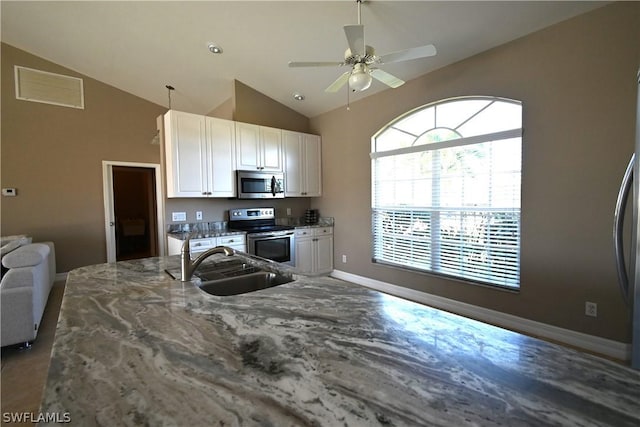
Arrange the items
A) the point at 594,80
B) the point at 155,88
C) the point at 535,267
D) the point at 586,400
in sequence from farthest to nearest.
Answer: the point at 155,88 < the point at 535,267 < the point at 594,80 < the point at 586,400

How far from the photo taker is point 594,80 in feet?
7.73

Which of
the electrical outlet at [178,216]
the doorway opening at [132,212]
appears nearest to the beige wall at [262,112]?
the electrical outlet at [178,216]

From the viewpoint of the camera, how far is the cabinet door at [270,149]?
4363 millimetres

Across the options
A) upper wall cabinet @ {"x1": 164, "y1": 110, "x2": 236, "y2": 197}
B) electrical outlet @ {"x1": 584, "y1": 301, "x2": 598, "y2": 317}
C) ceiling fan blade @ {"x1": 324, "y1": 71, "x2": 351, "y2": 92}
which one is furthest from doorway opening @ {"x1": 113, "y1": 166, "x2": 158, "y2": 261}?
electrical outlet @ {"x1": 584, "y1": 301, "x2": 598, "y2": 317}

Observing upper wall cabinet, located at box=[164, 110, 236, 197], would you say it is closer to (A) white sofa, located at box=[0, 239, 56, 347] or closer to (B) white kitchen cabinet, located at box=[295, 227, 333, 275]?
(B) white kitchen cabinet, located at box=[295, 227, 333, 275]

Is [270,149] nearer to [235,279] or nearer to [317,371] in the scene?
[235,279]

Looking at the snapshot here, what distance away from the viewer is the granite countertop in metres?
0.59

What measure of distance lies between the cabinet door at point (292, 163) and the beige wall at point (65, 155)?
2597 millimetres

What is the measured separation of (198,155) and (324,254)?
2410 mm

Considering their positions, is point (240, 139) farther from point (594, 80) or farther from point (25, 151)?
point (594, 80)

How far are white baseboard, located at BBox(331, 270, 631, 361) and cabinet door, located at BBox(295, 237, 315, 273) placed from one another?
4.02 ft

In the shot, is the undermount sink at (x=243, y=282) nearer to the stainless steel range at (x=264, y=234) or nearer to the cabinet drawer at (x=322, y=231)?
the stainless steel range at (x=264, y=234)

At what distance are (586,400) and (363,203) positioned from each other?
12.3ft

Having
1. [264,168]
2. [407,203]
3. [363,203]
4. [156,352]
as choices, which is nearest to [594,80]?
[407,203]
